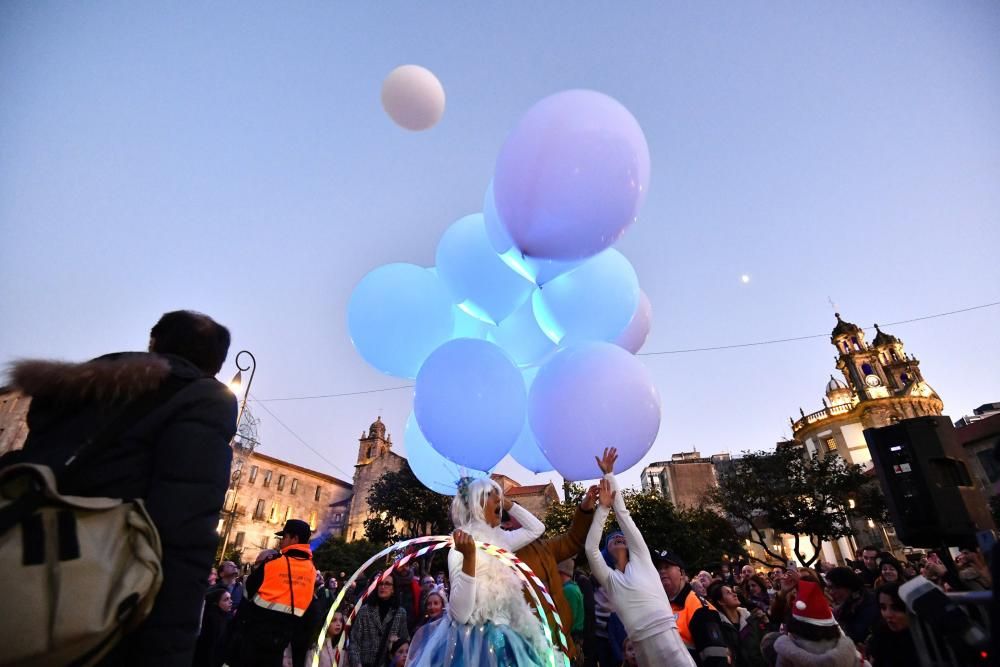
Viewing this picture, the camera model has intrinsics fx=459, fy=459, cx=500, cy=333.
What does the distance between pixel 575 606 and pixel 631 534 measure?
9.95ft

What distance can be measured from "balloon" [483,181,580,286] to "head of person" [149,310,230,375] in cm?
219

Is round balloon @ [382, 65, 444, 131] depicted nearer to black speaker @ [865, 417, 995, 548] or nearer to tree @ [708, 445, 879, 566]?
black speaker @ [865, 417, 995, 548]

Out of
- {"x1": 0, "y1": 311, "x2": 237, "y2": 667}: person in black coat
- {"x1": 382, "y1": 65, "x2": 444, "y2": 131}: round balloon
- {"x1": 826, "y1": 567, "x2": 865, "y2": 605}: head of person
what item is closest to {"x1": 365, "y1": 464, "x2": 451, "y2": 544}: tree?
{"x1": 826, "y1": 567, "x2": 865, "y2": 605}: head of person

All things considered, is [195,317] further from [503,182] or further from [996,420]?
[996,420]

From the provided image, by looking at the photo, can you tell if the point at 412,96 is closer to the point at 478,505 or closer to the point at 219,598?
the point at 478,505

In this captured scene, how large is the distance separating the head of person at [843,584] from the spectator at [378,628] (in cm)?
452

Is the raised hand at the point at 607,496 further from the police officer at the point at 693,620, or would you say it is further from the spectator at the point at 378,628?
the spectator at the point at 378,628

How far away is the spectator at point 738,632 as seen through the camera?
413cm

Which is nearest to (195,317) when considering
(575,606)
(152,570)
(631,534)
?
(152,570)

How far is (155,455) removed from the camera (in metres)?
1.32

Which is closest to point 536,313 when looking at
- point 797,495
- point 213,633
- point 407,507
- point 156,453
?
point 156,453

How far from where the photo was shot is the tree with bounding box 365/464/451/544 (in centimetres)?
2541

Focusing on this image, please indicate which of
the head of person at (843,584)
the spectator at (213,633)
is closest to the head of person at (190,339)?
the spectator at (213,633)

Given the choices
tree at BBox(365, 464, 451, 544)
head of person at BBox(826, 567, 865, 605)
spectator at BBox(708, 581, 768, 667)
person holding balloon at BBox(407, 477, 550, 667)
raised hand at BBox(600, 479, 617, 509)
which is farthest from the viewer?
tree at BBox(365, 464, 451, 544)
